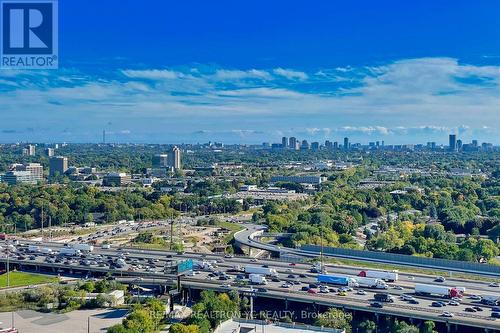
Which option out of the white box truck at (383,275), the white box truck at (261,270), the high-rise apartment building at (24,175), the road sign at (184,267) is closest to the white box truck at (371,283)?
the white box truck at (383,275)

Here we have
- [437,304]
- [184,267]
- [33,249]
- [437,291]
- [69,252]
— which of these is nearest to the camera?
[437,304]

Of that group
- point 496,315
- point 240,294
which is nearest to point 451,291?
point 496,315

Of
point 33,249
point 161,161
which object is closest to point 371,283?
point 33,249

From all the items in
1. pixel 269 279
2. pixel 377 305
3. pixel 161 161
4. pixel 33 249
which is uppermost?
pixel 161 161

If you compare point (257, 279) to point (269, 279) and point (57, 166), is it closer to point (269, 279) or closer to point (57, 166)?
point (269, 279)

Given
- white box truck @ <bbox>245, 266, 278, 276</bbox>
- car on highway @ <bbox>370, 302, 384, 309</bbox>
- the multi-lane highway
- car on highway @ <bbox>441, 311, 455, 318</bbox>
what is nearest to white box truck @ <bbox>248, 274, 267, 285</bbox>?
the multi-lane highway

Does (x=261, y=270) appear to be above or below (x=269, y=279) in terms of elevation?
above

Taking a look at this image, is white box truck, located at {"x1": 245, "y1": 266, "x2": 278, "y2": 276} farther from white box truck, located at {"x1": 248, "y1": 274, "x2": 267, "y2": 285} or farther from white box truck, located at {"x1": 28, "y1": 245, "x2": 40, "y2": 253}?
white box truck, located at {"x1": 28, "y1": 245, "x2": 40, "y2": 253}
